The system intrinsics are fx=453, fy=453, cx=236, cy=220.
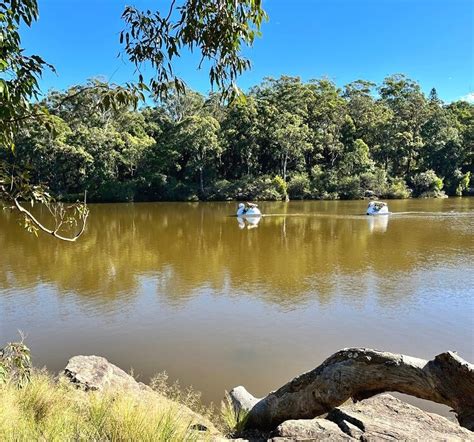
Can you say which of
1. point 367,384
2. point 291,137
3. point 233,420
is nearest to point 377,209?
point 291,137

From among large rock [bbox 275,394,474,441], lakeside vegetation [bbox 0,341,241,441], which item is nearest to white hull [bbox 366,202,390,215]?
large rock [bbox 275,394,474,441]

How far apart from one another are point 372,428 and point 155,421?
4.98ft

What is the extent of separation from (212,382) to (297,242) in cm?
1120

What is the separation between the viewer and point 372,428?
314 centimetres

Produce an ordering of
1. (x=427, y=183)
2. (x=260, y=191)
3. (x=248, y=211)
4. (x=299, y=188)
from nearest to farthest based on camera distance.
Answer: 1. (x=248, y=211)
2. (x=260, y=191)
3. (x=299, y=188)
4. (x=427, y=183)

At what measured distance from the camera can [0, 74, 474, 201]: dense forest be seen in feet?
139

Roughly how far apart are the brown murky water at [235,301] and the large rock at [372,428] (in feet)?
7.69

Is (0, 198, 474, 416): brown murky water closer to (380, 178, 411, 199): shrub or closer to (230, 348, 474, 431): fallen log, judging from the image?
(230, 348, 474, 431): fallen log

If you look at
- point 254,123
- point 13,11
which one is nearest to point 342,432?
point 13,11

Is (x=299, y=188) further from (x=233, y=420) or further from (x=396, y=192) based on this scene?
(x=233, y=420)

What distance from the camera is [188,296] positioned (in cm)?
962

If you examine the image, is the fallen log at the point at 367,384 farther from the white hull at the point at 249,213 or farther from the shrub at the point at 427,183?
the shrub at the point at 427,183

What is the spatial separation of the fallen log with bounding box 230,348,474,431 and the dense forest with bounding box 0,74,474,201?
3693 cm

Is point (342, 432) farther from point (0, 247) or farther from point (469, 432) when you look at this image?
point (0, 247)
